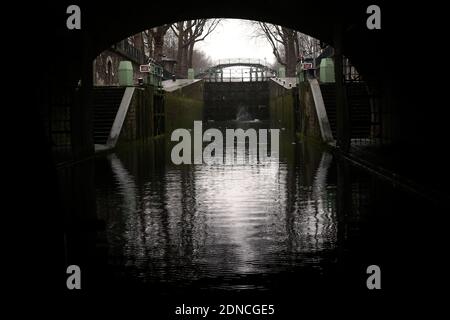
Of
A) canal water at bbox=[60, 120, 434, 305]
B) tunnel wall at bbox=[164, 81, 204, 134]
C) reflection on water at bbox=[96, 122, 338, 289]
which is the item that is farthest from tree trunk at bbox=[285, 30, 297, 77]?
canal water at bbox=[60, 120, 434, 305]

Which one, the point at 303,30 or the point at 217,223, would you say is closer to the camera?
the point at 217,223

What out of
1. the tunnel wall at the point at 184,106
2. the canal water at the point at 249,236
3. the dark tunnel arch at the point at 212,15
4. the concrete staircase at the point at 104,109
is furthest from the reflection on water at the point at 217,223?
the tunnel wall at the point at 184,106

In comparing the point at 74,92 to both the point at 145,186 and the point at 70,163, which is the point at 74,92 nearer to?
the point at 70,163

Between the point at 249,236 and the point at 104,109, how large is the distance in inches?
837

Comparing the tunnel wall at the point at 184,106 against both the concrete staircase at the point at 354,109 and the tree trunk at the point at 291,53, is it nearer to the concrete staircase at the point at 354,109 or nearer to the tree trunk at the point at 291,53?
the tree trunk at the point at 291,53

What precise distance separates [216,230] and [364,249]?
74.9 inches

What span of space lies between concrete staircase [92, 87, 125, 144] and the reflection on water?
402 inches

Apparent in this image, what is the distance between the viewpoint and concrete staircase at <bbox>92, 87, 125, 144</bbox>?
84.9 feet

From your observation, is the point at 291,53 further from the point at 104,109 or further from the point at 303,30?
the point at 303,30

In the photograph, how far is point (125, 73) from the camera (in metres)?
31.5

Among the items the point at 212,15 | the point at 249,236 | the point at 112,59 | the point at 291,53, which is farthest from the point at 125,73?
the point at 291,53

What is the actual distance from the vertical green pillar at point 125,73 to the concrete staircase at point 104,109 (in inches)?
73.2

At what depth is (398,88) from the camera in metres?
19.3
